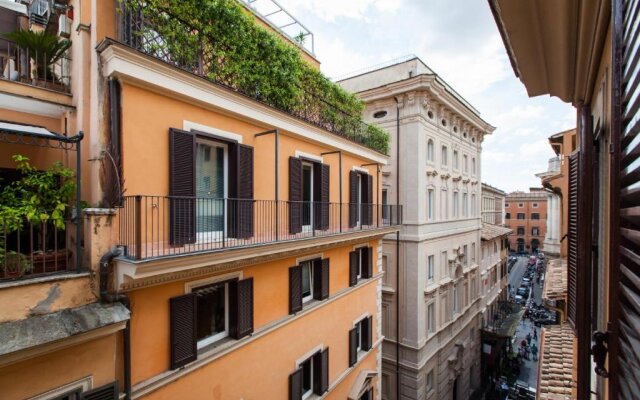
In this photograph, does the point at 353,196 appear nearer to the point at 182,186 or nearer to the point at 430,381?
the point at 182,186

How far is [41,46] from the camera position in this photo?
6.26m

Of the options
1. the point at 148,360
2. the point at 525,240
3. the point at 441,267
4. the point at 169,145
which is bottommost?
the point at 525,240

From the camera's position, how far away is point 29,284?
4.63 metres

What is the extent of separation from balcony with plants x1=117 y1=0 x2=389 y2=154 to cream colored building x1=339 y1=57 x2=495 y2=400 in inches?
331

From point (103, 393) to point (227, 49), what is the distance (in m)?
6.73

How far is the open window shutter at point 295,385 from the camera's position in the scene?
8.95 meters

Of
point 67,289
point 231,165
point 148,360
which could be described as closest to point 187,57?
point 231,165

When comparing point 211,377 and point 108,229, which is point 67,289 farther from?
point 211,377

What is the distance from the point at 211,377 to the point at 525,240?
81502 mm

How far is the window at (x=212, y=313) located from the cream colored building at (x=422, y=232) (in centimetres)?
1214

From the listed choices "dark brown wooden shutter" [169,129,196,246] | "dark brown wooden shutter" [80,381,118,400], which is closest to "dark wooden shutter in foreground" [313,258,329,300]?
"dark brown wooden shutter" [169,129,196,246]

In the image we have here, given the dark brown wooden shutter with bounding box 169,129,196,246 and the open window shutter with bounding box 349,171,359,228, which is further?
the open window shutter with bounding box 349,171,359,228

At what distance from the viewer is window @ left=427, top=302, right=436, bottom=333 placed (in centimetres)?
1875

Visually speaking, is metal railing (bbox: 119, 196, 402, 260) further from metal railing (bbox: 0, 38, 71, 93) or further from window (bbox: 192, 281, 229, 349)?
metal railing (bbox: 0, 38, 71, 93)
